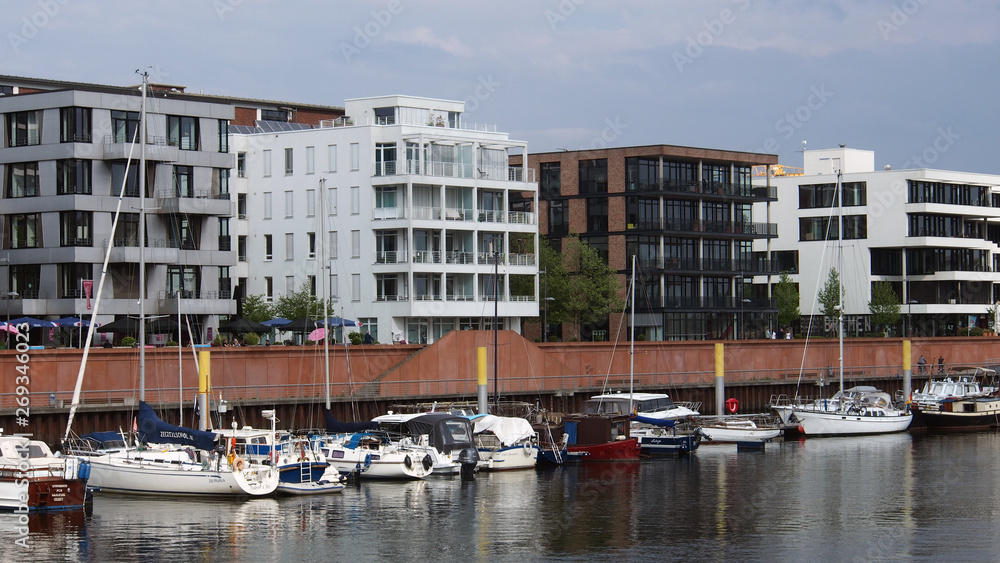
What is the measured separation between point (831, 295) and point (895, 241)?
367 inches

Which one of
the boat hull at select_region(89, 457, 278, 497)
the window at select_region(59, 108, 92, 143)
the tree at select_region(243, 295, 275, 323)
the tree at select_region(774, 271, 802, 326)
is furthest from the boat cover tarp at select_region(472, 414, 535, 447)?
the tree at select_region(774, 271, 802, 326)

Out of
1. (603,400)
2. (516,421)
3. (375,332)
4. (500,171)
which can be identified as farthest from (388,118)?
(516,421)

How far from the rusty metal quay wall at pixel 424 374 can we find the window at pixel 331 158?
91.6 ft

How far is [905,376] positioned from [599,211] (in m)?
35.1

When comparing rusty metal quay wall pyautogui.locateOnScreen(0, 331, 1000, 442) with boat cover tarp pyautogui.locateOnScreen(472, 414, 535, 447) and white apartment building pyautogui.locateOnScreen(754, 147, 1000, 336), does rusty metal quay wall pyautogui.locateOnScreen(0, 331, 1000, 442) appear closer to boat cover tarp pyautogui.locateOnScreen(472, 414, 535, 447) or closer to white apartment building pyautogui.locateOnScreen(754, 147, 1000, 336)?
boat cover tarp pyautogui.locateOnScreen(472, 414, 535, 447)

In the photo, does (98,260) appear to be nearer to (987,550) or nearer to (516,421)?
(516,421)

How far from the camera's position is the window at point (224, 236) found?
8975 cm

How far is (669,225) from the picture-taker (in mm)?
117188

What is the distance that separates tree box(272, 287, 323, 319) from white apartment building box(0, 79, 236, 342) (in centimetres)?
807

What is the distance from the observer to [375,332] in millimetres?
99562

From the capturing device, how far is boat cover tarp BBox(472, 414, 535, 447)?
200ft

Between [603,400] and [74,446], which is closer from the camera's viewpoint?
[74,446]

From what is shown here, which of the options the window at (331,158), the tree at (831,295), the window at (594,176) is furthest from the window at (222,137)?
the tree at (831,295)

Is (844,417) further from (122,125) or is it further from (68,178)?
(68,178)
